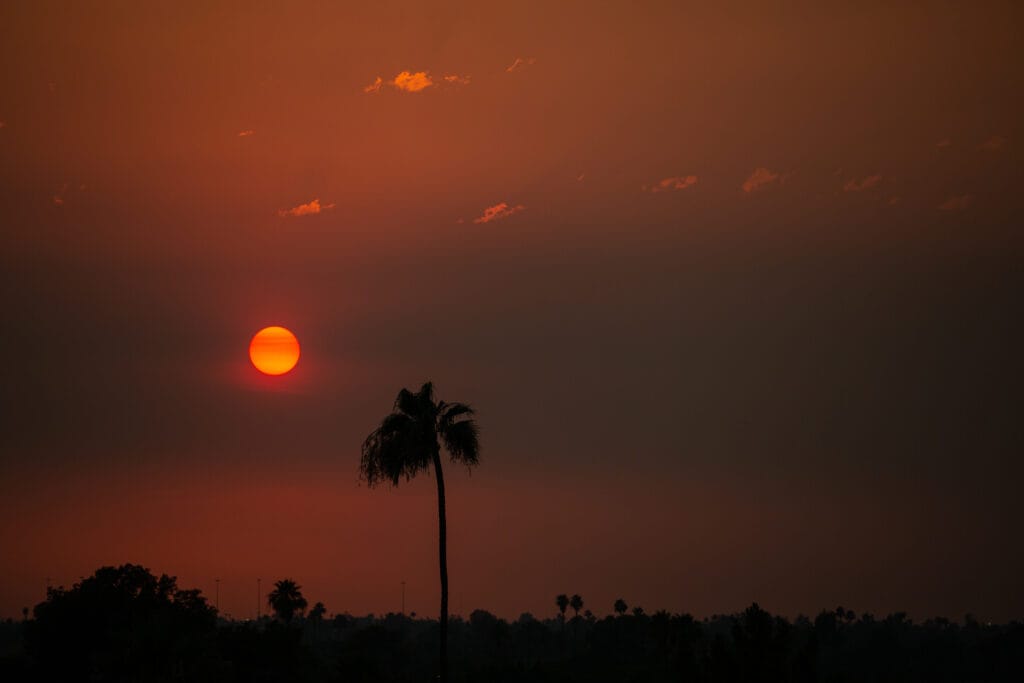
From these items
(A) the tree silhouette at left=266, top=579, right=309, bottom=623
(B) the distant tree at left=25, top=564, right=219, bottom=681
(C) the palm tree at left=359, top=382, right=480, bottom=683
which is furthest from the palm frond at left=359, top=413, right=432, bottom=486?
(A) the tree silhouette at left=266, top=579, right=309, bottom=623

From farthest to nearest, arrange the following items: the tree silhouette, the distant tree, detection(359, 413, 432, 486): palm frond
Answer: the tree silhouette < the distant tree < detection(359, 413, 432, 486): palm frond

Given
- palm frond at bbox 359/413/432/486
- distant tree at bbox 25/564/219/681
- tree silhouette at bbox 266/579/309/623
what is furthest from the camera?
tree silhouette at bbox 266/579/309/623

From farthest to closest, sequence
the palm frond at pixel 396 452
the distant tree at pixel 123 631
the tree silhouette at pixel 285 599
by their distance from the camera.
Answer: the tree silhouette at pixel 285 599 < the distant tree at pixel 123 631 < the palm frond at pixel 396 452

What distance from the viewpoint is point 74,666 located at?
90.1 metres

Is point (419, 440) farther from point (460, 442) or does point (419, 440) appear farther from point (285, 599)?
point (285, 599)

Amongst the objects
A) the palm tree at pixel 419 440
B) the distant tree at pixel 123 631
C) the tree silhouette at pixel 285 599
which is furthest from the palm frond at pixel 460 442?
the tree silhouette at pixel 285 599

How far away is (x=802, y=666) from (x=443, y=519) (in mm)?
14280

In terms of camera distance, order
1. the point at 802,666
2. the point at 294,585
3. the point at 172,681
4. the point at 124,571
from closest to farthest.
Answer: the point at 802,666 < the point at 172,681 < the point at 124,571 < the point at 294,585

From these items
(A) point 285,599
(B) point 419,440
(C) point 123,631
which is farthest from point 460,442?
Result: (A) point 285,599

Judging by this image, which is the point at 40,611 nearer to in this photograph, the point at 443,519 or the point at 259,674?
the point at 259,674

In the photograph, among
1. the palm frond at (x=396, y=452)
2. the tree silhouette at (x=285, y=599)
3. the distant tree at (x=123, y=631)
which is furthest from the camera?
the tree silhouette at (x=285, y=599)

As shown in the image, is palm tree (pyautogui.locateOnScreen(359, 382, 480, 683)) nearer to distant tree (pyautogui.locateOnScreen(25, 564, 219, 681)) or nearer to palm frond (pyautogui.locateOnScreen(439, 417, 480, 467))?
palm frond (pyautogui.locateOnScreen(439, 417, 480, 467))

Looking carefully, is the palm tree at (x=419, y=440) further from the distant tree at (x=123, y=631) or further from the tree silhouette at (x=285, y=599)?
the tree silhouette at (x=285, y=599)

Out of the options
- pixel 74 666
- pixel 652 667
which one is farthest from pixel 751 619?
pixel 652 667
